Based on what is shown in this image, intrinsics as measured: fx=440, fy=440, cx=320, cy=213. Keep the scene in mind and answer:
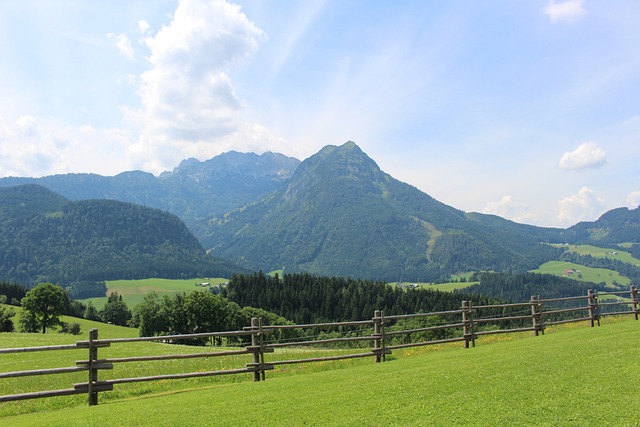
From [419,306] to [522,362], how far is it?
368 feet

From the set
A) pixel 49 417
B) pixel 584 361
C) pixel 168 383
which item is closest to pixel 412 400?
pixel 584 361

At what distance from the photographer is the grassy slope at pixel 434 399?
318 inches

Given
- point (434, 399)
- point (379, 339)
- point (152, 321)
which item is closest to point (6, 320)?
point (152, 321)

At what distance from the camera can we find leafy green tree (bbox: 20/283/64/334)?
241 feet

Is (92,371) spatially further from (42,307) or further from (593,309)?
(42,307)

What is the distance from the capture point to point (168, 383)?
1662 centimetres

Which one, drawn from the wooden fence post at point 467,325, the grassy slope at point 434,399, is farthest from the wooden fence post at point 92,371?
the wooden fence post at point 467,325

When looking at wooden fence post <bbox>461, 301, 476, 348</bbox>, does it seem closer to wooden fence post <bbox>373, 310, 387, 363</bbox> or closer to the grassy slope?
wooden fence post <bbox>373, 310, 387, 363</bbox>

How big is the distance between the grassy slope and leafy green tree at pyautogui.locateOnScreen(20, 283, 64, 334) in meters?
73.1

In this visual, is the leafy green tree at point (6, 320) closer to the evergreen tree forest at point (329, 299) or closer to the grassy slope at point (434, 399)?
the evergreen tree forest at point (329, 299)

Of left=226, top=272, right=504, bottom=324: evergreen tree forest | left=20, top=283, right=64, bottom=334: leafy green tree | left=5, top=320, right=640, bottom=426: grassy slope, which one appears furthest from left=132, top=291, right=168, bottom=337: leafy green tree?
left=5, top=320, right=640, bottom=426: grassy slope

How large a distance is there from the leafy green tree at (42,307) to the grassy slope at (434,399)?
73062 mm

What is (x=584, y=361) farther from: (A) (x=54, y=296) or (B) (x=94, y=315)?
(B) (x=94, y=315)

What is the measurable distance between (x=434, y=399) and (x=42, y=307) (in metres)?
82.1
